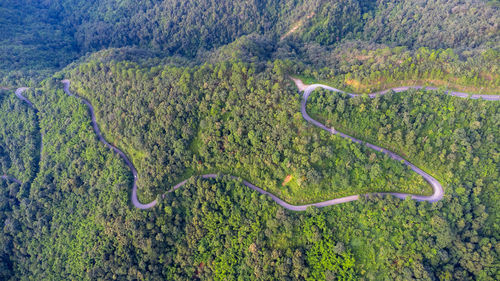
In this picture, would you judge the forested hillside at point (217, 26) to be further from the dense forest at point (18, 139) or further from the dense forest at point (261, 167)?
the dense forest at point (18, 139)

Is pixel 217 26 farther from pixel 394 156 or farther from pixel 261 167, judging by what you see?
pixel 394 156

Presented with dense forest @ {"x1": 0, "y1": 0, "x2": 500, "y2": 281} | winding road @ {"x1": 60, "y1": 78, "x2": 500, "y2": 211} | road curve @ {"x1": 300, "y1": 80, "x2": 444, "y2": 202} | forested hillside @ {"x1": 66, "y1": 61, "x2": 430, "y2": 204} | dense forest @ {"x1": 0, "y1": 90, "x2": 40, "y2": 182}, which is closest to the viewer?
dense forest @ {"x1": 0, "y1": 0, "x2": 500, "y2": 281}

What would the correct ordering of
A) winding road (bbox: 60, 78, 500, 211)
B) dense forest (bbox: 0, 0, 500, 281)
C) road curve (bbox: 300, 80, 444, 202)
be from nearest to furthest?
1. dense forest (bbox: 0, 0, 500, 281)
2. road curve (bbox: 300, 80, 444, 202)
3. winding road (bbox: 60, 78, 500, 211)

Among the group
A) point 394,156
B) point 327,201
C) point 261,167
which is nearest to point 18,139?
point 261,167

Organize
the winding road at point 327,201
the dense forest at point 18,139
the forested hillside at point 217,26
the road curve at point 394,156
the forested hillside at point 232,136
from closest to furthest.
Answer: the road curve at point 394,156 → the winding road at point 327,201 → the forested hillside at point 232,136 → the dense forest at point 18,139 → the forested hillside at point 217,26

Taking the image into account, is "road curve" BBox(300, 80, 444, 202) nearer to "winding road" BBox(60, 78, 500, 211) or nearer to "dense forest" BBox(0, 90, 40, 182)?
"winding road" BBox(60, 78, 500, 211)

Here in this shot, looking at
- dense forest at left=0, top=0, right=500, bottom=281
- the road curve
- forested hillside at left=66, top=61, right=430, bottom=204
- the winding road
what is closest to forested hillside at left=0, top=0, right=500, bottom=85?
dense forest at left=0, top=0, right=500, bottom=281

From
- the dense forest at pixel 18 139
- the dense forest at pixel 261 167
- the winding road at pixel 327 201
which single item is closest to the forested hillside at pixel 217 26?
the dense forest at pixel 261 167

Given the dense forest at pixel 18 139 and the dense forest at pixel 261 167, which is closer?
the dense forest at pixel 261 167
